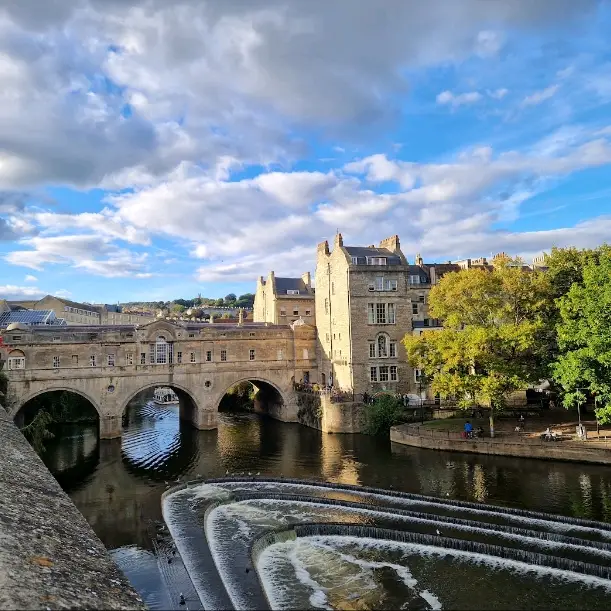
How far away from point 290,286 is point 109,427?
122 feet

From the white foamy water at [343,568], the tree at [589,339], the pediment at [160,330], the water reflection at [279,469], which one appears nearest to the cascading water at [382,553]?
the white foamy water at [343,568]

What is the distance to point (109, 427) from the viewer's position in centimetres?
4831

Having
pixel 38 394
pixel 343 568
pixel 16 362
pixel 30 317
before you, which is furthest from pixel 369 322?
pixel 30 317

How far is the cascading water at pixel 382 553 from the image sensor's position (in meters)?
18.3

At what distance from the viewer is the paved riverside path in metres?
11.4

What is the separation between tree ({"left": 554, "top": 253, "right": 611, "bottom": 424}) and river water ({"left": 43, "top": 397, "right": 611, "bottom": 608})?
5233 mm

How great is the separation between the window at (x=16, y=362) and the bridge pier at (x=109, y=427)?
8.25m

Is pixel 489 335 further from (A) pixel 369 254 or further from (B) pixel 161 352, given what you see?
(B) pixel 161 352

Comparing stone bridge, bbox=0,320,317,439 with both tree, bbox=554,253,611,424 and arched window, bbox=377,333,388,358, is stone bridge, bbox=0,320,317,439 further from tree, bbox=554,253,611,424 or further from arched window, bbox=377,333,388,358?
tree, bbox=554,253,611,424

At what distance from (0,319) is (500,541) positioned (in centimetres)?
6559

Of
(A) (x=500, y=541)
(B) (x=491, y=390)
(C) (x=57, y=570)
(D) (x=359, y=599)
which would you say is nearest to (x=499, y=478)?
(B) (x=491, y=390)

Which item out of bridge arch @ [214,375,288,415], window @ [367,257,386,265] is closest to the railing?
bridge arch @ [214,375,288,415]

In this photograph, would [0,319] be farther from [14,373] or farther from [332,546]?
[332,546]

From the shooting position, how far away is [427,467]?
36344mm
